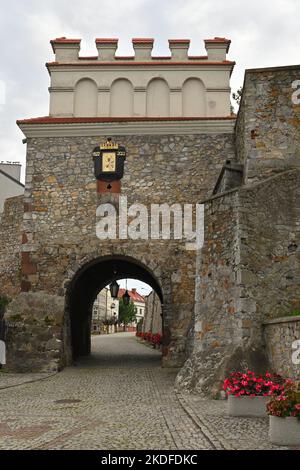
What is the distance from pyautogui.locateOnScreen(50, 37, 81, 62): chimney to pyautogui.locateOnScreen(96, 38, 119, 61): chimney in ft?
2.13

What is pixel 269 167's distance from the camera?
10.5 metres

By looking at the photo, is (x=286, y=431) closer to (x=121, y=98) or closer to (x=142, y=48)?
(x=121, y=98)

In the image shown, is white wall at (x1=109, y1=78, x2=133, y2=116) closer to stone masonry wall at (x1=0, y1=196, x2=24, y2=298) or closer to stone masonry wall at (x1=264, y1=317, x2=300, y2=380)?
stone masonry wall at (x1=0, y1=196, x2=24, y2=298)

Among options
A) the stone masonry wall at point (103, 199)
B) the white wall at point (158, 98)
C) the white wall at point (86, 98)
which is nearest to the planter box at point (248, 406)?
the stone masonry wall at point (103, 199)

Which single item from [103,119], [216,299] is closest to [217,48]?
[103,119]

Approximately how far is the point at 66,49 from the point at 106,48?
117 centimetres

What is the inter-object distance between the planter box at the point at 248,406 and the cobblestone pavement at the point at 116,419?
0.59 ft

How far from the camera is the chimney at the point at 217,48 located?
48.1 feet

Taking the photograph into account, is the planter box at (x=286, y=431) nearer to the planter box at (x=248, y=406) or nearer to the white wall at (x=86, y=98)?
the planter box at (x=248, y=406)

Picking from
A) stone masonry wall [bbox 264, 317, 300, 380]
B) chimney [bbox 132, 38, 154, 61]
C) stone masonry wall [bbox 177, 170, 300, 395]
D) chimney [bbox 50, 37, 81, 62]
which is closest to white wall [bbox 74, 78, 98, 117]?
chimney [bbox 50, 37, 81, 62]

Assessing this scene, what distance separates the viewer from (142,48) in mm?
14688

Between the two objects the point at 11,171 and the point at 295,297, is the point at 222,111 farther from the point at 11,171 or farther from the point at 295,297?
the point at 11,171

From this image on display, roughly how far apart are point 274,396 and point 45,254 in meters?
8.84
